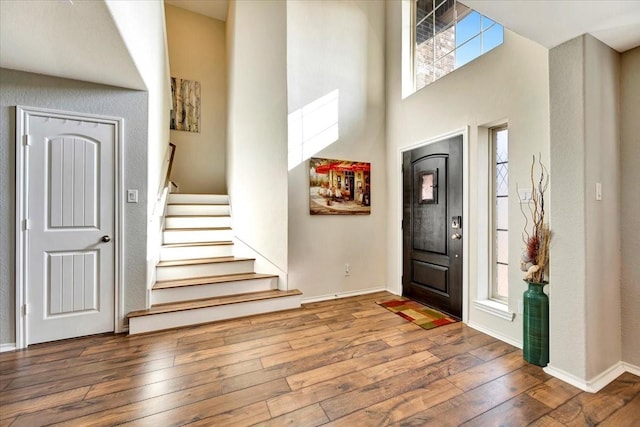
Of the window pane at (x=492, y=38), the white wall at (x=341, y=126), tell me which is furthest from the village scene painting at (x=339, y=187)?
the window pane at (x=492, y=38)

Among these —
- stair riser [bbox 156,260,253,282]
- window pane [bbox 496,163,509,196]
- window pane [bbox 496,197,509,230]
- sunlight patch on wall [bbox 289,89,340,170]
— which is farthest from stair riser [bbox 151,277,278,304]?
window pane [bbox 496,163,509,196]

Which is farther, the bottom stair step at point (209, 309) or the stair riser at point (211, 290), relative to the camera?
the stair riser at point (211, 290)

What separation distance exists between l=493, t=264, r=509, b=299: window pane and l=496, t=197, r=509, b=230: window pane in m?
0.40

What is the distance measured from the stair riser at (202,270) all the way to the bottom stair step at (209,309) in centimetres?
39

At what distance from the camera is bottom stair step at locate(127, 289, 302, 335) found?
264 centimetres

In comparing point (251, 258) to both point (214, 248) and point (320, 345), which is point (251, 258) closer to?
point (214, 248)

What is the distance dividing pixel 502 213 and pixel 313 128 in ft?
7.64

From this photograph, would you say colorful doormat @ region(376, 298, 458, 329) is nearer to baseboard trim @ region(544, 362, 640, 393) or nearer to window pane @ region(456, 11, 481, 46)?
baseboard trim @ region(544, 362, 640, 393)

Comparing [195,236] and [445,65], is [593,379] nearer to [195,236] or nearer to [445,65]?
[445,65]

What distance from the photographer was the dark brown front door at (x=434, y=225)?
9.68 ft

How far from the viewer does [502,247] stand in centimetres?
270

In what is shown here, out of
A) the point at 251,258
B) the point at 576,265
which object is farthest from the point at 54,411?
the point at 576,265

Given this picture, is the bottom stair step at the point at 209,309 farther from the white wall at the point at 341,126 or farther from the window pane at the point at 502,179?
the window pane at the point at 502,179

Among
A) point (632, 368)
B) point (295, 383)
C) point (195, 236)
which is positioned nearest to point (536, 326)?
point (632, 368)
